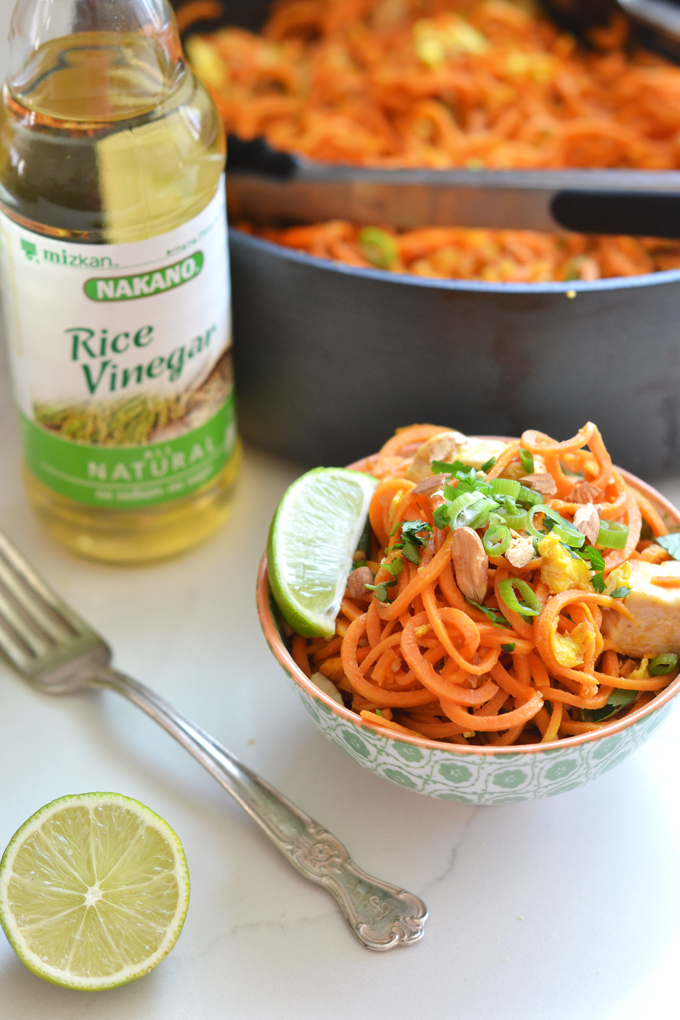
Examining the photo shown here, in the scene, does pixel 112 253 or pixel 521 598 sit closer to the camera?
pixel 521 598

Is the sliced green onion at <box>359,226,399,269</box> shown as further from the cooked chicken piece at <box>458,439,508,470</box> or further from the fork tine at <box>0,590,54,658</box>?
the fork tine at <box>0,590,54,658</box>

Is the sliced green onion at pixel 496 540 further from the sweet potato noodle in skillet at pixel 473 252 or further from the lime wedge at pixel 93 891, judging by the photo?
the sweet potato noodle in skillet at pixel 473 252

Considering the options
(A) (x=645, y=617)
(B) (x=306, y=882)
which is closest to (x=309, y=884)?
(B) (x=306, y=882)

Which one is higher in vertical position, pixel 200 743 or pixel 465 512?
pixel 465 512

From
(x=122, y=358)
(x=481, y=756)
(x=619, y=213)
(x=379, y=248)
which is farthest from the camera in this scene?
(x=379, y=248)

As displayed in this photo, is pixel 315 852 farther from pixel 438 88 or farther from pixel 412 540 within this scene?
pixel 438 88

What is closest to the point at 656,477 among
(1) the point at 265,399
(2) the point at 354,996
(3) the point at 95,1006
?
(1) the point at 265,399
